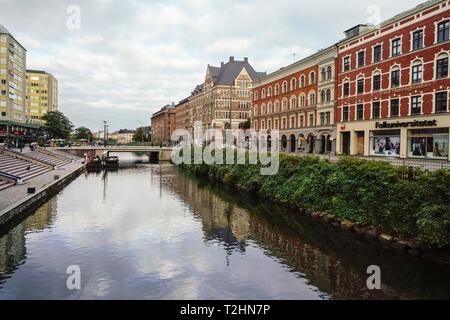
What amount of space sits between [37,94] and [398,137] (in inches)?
5366

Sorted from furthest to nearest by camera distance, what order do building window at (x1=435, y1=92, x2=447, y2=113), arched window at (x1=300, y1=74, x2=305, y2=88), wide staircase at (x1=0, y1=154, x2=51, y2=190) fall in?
arched window at (x1=300, y1=74, x2=305, y2=88), wide staircase at (x1=0, y1=154, x2=51, y2=190), building window at (x1=435, y1=92, x2=447, y2=113)

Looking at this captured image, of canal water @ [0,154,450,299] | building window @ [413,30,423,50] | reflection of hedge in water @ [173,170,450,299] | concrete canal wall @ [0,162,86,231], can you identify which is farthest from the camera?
building window @ [413,30,423,50]

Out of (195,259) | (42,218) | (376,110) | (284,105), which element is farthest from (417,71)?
(42,218)

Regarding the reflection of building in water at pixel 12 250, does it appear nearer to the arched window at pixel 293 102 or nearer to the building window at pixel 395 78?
the building window at pixel 395 78

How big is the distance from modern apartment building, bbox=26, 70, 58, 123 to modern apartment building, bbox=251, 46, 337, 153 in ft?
343

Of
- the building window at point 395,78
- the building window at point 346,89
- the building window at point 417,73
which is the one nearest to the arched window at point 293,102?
the building window at point 346,89

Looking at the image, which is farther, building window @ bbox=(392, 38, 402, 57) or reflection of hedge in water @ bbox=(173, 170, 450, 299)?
building window @ bbox=(392, 38, 402, 57)

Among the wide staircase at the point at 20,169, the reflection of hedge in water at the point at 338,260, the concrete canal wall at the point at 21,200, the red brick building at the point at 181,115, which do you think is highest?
the red brick building at the point at 181,115

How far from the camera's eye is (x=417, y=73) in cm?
3394

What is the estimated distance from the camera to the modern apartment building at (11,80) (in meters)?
85.0

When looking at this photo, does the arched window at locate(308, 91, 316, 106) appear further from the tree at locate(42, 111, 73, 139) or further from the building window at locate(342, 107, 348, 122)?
the tree at locate(42, 111, 73, 139)

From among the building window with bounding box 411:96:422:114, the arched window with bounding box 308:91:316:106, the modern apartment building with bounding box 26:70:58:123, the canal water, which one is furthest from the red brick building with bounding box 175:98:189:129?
the canal water

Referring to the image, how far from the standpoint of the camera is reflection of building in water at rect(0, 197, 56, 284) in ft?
47.6

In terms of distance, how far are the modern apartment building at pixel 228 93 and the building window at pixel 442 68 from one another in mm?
59838
